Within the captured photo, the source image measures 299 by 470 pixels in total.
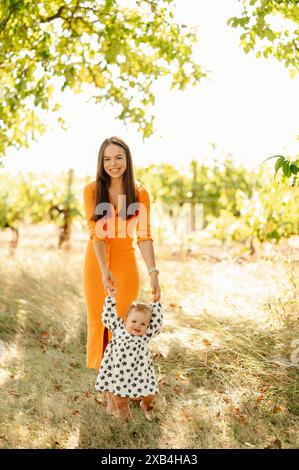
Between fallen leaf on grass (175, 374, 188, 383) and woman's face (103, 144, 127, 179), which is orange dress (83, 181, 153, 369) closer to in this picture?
woman's face (103, 144, 127, 179)

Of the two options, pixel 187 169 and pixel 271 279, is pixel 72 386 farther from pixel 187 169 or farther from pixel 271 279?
pixel 187 169

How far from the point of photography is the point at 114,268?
14.6 ft

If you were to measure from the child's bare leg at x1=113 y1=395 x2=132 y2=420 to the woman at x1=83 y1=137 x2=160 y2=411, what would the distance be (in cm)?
46

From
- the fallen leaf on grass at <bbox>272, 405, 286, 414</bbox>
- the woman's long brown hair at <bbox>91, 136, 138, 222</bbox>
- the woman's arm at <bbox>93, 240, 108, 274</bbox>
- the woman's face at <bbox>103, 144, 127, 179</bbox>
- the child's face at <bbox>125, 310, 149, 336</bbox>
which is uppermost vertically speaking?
the woman's face at <bbox>103, 144, 127, 179</bbox>

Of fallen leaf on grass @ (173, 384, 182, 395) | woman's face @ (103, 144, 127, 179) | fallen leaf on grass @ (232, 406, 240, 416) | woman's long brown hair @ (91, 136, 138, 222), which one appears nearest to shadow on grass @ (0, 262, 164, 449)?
fallen leaf on grass @ (173, 384, 182, 395)

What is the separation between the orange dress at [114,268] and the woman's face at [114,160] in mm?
198

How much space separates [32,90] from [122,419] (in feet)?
12.0

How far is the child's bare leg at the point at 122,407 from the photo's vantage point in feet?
13.4

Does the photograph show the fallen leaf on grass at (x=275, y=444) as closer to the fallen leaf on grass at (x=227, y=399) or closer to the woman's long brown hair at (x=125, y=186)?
the fallen leaf on grass at (x=227, y=399)

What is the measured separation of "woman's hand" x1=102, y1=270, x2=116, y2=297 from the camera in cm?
416

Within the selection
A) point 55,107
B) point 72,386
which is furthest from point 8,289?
point 72,386

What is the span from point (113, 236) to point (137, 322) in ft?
2.36

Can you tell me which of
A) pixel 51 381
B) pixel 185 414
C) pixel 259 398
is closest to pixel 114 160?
pixel 185 414

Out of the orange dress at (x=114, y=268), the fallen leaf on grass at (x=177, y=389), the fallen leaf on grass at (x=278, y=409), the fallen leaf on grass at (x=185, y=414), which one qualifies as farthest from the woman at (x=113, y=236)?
the fallen leaf on grass at (x=278, y=409)
